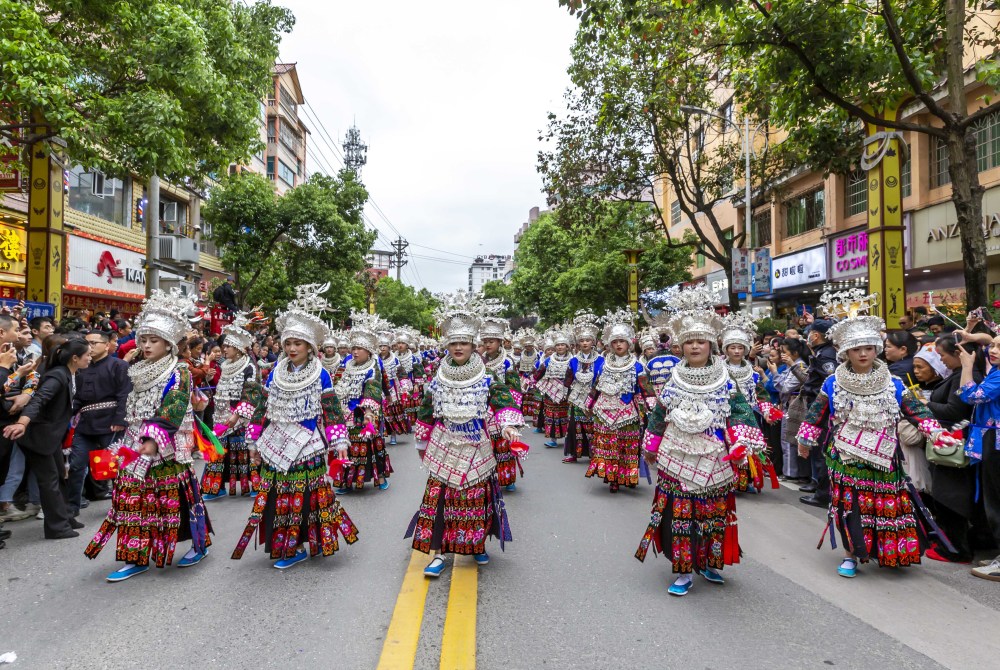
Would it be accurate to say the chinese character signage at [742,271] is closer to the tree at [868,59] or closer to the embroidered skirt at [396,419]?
the tree at [868,59]

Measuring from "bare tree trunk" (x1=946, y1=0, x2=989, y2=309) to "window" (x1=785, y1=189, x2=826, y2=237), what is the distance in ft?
48.5

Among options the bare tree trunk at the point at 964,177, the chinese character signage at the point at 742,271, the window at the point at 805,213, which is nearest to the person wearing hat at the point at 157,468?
the bare tree trunk at the point at 964,177

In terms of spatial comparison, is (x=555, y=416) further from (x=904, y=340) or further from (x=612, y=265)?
(x=612, y=265)

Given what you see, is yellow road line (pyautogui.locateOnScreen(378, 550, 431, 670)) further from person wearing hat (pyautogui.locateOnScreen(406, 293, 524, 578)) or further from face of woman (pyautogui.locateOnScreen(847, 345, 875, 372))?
face of woman (pyautogui.locateOnScreen(847, 345, 875, 372))

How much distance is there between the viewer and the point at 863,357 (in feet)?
18.2

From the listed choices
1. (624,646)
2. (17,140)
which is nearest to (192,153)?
(17,140)

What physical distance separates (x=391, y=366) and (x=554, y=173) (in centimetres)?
895

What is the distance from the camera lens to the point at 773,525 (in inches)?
277

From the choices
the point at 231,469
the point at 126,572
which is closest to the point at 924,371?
the point at 126,572

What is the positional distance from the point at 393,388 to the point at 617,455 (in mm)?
4859

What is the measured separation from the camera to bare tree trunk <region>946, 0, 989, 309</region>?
7.97 metres

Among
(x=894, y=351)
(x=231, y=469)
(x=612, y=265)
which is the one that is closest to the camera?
(x=894, y=351)

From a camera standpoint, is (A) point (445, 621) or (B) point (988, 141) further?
(B) point (988, 141)

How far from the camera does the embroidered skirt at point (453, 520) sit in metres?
5.27
